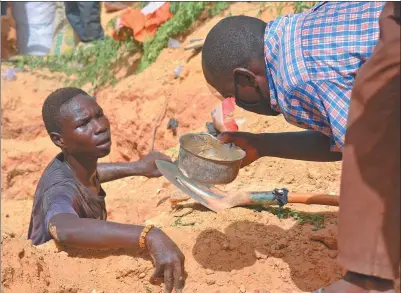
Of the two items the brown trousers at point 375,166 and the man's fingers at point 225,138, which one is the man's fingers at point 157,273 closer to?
the man's fingers at point 225,138

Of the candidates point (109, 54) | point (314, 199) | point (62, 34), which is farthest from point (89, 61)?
point (314, 199)

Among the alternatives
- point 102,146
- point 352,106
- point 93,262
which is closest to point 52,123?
point 102,146

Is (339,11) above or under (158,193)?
above

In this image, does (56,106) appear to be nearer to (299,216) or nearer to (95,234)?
(95,234)

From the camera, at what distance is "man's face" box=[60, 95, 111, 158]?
3.63 meters

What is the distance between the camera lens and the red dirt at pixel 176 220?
2.79 metres

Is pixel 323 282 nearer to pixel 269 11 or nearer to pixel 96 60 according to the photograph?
pixel 269 11

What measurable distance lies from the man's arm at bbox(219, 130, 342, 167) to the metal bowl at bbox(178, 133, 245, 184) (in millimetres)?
57

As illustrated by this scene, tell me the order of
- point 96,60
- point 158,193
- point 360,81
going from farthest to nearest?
1. point 96,60
2. point 158,193
3. point 360,81

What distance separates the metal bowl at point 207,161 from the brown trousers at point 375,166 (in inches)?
32.8

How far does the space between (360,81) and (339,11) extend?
55 cm

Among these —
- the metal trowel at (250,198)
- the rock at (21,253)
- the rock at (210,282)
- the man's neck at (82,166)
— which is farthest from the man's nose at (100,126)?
the rock at (210,282)

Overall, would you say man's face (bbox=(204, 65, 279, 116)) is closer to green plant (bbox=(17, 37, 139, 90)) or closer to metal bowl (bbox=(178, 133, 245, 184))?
metal bowl (bbox=(178, 133, 245, 184))

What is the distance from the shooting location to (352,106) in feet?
5.99
